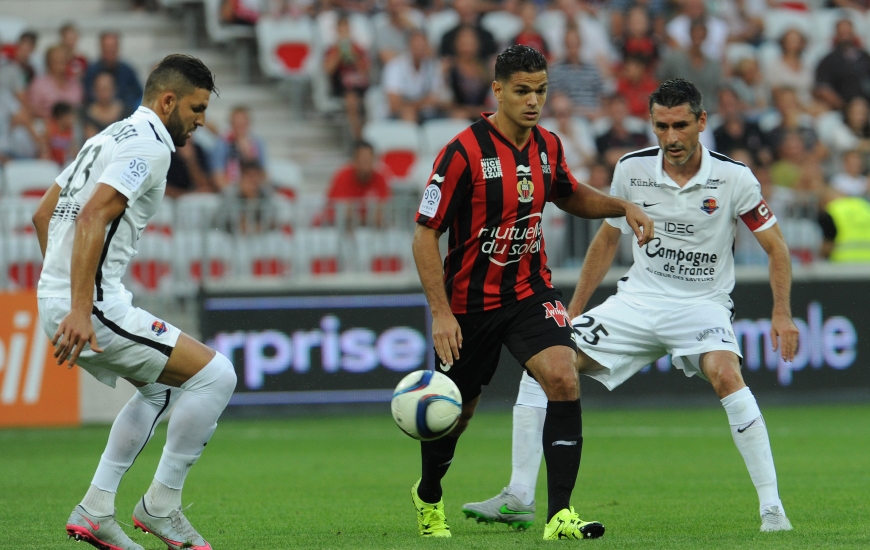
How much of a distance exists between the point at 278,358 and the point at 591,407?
3439 mm

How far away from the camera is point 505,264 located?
648cm

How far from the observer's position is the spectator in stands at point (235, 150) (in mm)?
15344

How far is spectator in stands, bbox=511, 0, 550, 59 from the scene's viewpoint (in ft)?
56.6

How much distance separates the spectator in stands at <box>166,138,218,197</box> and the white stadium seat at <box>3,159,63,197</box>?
1332 mm

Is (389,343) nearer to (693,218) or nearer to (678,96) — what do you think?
(693,218)

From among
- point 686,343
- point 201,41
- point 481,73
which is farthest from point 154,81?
point 201,41

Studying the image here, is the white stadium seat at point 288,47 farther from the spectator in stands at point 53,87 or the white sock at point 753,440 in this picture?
the white sock at point 753,440

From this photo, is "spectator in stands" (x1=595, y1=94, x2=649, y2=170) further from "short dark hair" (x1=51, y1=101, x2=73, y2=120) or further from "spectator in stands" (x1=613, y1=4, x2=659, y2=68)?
"short dark hair" (x1=51, y1=101, x2=73, y2=120)

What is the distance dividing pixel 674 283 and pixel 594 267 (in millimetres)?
453

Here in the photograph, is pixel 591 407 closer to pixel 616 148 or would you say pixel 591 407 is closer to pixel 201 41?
pixel 616 148

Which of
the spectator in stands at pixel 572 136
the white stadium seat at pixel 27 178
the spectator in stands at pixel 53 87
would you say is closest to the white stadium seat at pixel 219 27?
the spectator in stands at pixel 53 87

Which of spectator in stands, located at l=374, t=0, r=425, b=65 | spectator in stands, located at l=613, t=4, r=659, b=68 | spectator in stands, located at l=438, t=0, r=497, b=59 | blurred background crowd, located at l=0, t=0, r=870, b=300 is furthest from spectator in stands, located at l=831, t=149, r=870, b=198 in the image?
spectator in stands, located at l=374, t=0, r=425, b=65

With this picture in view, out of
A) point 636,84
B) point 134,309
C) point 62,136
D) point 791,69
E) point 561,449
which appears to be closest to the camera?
point 134,309

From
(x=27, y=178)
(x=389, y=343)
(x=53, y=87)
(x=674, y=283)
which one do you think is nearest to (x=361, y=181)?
(x=389, y=343)
